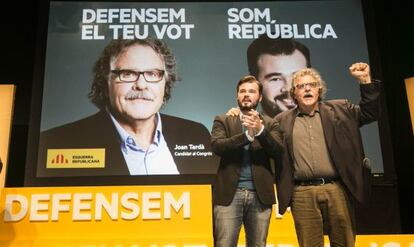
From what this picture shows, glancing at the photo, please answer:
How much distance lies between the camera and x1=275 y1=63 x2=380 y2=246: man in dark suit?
339cm

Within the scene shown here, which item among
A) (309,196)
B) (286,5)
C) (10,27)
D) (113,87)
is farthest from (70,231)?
(286,5)

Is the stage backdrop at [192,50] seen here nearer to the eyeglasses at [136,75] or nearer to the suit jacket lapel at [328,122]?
the eyeglasses at [136,75]

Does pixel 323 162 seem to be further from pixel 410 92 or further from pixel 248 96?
pixel 410 92

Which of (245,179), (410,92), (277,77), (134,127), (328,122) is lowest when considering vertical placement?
(245,179)

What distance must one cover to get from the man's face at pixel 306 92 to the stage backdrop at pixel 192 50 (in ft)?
0.61

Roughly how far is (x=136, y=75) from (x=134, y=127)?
41 cm

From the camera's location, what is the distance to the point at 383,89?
168 inches

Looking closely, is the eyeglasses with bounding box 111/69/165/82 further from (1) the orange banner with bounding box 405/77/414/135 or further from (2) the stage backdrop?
(1) the orange banner with bounding box 405/77/414/135

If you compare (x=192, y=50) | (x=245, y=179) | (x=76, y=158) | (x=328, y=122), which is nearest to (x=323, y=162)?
(x=328, y=122)

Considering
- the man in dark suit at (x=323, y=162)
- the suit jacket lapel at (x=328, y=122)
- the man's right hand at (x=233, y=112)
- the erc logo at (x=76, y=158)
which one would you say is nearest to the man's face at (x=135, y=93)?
the erc logo at (x=76, y=158)

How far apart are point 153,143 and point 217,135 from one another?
50 cm

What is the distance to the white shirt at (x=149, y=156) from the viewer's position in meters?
3.99

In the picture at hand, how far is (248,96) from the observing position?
404 centimetres

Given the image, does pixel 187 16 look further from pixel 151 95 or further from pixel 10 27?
pixel 10 27
